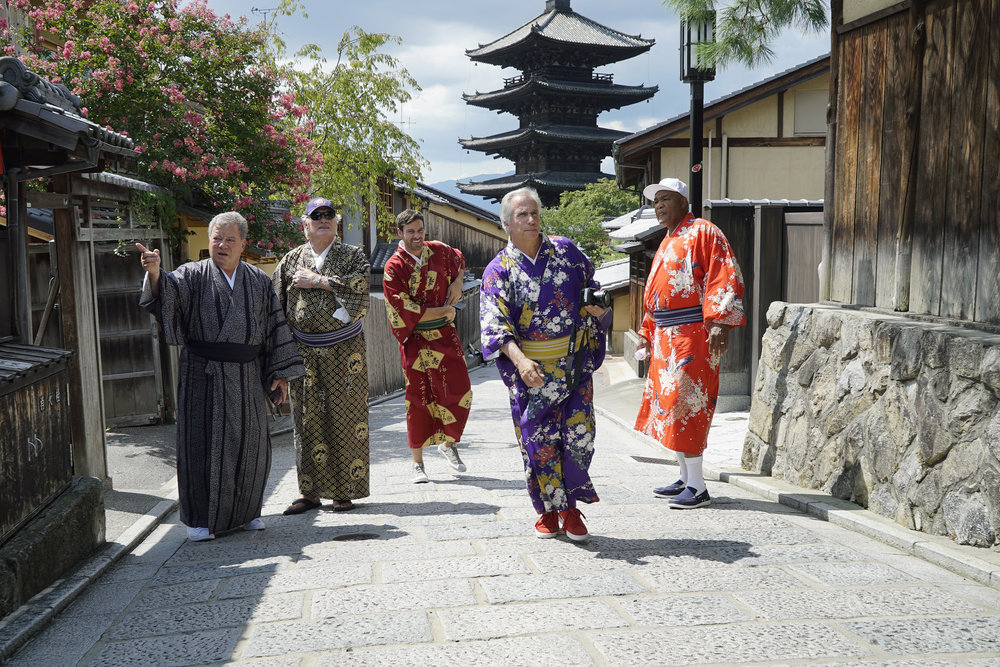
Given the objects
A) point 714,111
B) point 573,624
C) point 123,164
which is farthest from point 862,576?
point 714,111

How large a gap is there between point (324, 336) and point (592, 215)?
29019 mm

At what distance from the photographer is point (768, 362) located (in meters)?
6.62

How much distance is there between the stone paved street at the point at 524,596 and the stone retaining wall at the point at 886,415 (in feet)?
1.16

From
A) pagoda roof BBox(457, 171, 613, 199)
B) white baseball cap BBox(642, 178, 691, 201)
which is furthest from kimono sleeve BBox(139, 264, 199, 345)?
pagoda roof BBox(457, 171, 613, 199)

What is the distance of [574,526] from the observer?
177 inches

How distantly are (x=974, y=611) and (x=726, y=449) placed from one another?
437 cm

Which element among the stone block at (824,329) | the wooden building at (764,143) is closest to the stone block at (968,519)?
the stone block at (824,329)

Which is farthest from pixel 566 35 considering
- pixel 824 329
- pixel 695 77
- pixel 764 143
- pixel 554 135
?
pixel 824 329

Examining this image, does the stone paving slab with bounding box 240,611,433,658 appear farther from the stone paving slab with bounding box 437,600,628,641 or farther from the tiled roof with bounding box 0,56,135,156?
the tiled roof with bounding box 0,56,135,156

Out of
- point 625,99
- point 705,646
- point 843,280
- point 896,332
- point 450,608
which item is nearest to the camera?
point 705,646

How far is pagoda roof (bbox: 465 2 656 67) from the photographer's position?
38688 mm

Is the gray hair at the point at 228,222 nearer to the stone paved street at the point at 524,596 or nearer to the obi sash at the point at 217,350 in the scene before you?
the obi sash at the point at 217,350

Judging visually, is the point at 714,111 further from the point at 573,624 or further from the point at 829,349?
the point at 573,624

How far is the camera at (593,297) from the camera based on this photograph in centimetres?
453
